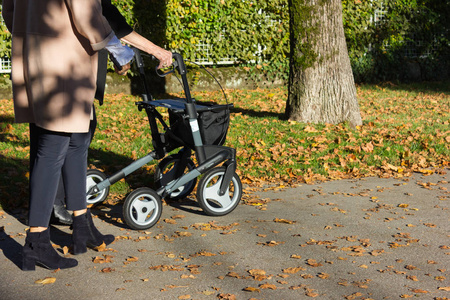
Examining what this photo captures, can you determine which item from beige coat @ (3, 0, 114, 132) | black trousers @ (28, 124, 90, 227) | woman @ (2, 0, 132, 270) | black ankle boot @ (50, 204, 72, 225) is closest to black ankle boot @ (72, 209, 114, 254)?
woman @ (2, 0, 132, 270)

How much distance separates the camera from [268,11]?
12.9m

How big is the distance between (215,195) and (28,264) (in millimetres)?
1681

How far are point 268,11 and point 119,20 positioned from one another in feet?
29.3

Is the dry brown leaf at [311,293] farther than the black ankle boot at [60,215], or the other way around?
the black ankle boot at [60,215]

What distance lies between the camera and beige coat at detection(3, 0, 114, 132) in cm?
364

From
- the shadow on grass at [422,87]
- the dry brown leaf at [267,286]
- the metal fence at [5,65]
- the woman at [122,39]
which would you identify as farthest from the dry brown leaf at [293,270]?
the shadow on grass at [422,87]

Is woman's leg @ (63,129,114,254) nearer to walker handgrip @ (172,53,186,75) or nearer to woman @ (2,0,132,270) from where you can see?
woman @ (2,0,132,270)

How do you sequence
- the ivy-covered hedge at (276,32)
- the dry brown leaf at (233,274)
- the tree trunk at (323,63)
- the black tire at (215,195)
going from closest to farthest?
the dry brown leaf at (233,274) → the black tire at (215,195) → the tree trunk at (323,63) → the ivy-covered hedge at (276,32)

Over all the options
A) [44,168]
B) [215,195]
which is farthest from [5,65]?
[44,168]

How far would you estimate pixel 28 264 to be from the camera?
3807 millimetres

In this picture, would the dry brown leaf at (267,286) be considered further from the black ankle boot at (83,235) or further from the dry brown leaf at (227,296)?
the black ankle boot at (83,235)

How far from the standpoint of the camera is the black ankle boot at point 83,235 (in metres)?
4.16

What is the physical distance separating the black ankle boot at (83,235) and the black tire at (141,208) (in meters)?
0.38

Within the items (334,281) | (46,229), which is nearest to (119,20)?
(46,229)
